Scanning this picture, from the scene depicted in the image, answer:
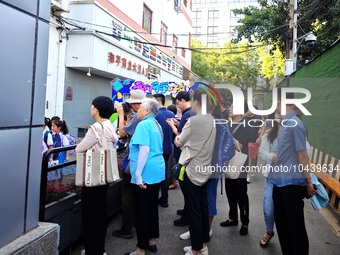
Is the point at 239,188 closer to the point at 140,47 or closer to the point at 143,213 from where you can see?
the point at 143,213

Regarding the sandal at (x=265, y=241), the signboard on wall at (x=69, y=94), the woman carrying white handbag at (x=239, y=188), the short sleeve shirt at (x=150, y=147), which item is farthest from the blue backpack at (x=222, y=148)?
the signboard on wall at (x=69, y=94)

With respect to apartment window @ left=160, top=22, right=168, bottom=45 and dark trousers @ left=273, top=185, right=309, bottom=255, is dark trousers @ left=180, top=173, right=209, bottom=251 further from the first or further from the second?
apartment window @ left=160, top=22, right=168, bottom=45

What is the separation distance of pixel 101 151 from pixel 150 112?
785mm

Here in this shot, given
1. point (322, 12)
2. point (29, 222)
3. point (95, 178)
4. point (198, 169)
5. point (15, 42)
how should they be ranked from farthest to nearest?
point (322, 12), point (198, 169), point (95, 178), point (29, 222), point (15, 42)

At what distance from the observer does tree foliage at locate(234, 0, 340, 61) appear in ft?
40.2

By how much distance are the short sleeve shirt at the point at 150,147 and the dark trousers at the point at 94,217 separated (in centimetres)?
42

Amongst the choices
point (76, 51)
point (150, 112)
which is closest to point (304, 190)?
point (150, 112)

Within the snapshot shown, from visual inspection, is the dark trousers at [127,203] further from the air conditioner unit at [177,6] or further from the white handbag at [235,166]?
the air conditioner unit at [177,6]

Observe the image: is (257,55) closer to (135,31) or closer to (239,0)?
(135,31)

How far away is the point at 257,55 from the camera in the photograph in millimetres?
36312

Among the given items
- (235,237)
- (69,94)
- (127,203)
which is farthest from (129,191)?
(69,94)

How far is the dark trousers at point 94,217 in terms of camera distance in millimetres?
2896

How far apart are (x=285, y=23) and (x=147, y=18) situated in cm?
769

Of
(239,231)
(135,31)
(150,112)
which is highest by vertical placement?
(135,31)
